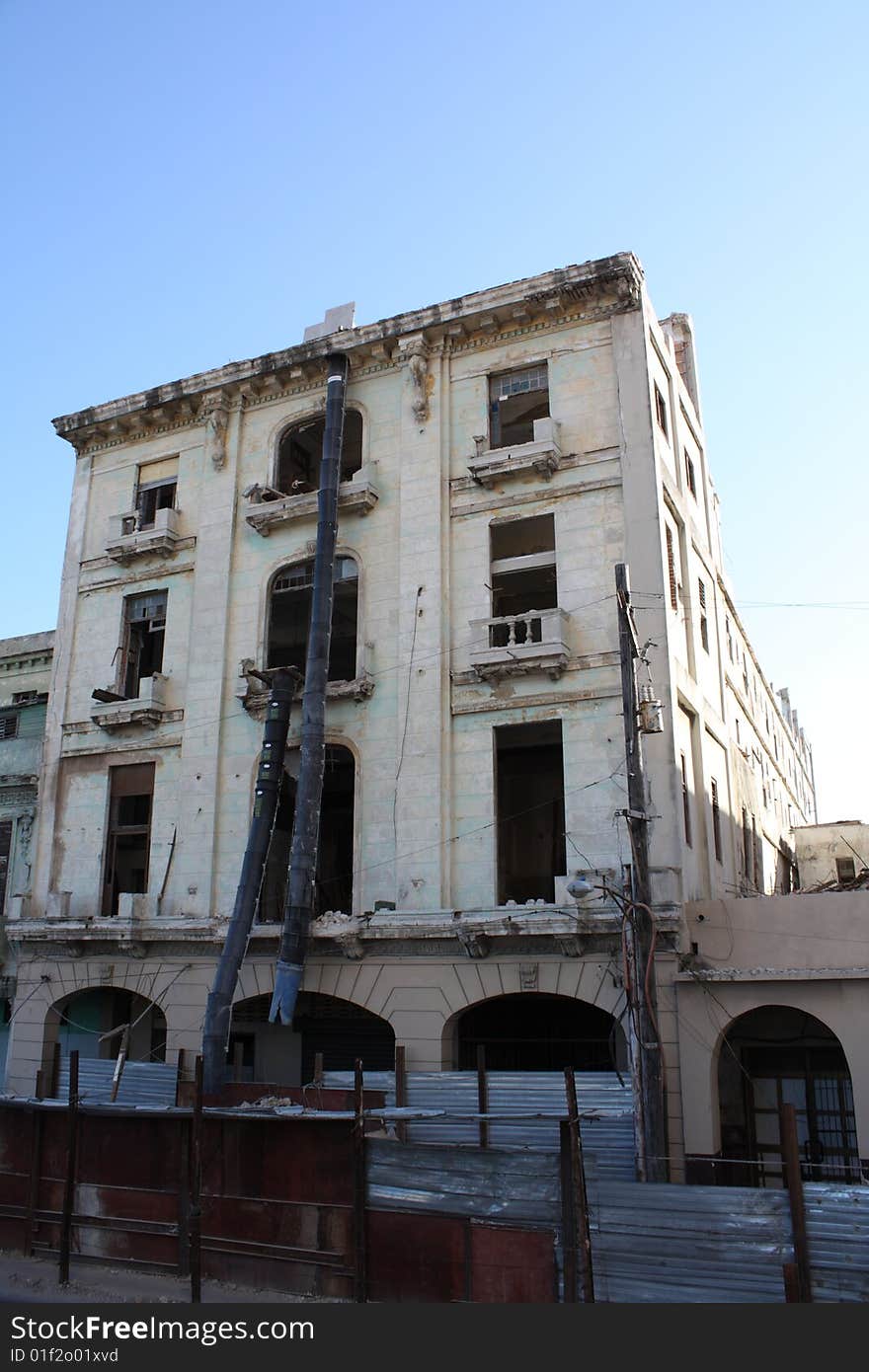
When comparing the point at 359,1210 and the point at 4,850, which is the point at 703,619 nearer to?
the point at 359,1210

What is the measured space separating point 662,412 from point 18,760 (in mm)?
20872

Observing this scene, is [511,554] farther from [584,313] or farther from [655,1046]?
[655,1046]

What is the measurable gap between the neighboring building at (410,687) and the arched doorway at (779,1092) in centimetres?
301

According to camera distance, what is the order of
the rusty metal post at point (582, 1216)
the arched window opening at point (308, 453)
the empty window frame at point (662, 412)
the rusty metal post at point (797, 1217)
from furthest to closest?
the arched window opening at point (308, 453) → the empty window frame at point (662, 412) → the rusty metal post at point (582, 1216) → the rusty metal post at point (797, 1217)

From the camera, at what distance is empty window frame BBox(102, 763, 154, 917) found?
2725cm

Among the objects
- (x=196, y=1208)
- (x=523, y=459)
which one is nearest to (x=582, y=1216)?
(x=196, y=1208)

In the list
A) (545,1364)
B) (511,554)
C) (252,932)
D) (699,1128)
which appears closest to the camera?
(545,1364)

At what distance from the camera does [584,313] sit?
82.0ft

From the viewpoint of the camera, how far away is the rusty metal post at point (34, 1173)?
16.8 m

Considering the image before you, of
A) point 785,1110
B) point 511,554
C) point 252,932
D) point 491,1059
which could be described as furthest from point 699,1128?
point 511,554

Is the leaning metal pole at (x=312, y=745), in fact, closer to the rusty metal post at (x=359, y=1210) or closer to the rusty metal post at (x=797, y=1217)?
the rusty metal post at (x=359, y=1210)

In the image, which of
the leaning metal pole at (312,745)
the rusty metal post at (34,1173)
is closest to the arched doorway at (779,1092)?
the leaning metal pole at (312,745)

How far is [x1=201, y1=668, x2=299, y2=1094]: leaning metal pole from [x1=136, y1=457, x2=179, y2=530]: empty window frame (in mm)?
8157

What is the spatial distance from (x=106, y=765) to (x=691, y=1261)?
20120 millimetres
